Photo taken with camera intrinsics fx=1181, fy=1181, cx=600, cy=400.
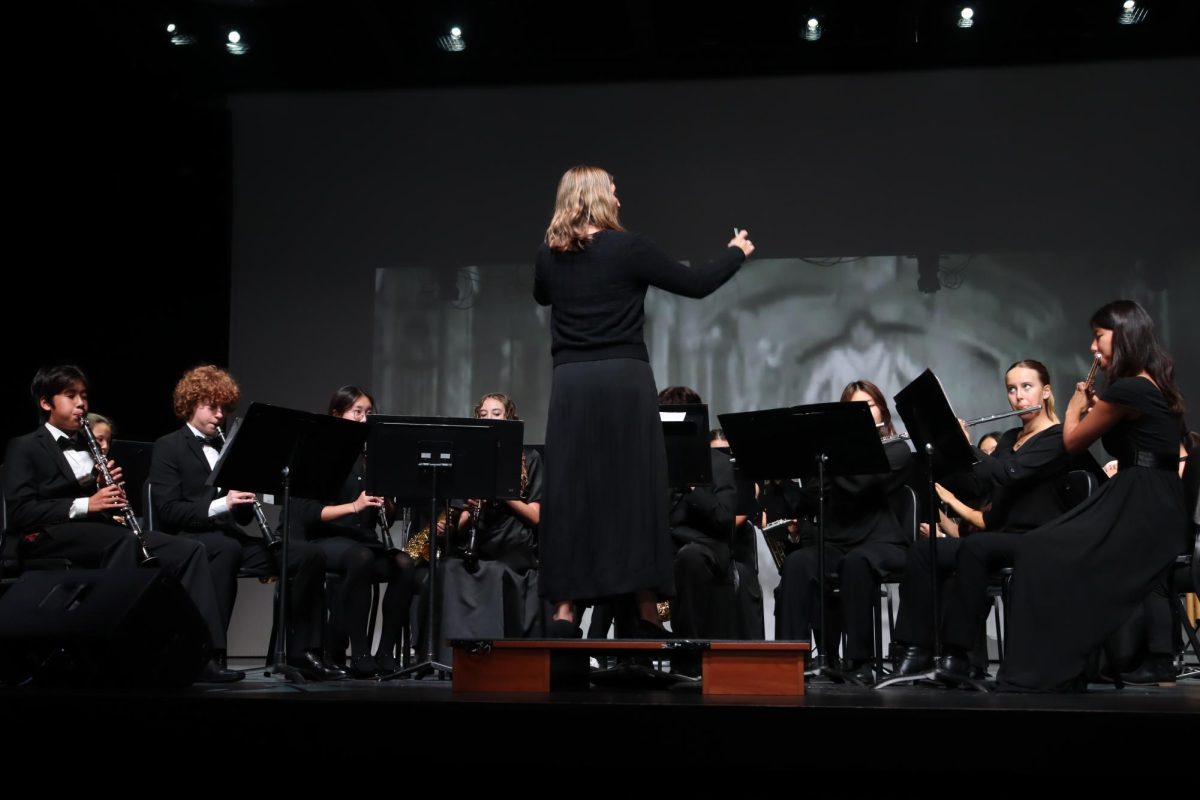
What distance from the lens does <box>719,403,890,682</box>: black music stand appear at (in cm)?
397

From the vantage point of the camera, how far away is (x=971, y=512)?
5.09 metres

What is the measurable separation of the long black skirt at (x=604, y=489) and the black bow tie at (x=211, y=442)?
6.42 ft

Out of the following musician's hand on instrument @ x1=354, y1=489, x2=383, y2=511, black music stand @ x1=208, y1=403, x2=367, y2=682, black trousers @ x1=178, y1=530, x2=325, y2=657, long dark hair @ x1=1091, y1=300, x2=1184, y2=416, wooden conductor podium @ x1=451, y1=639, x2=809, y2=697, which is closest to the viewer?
wooden conductor podium @ x1=451, y1=639, x2=809, y2=697

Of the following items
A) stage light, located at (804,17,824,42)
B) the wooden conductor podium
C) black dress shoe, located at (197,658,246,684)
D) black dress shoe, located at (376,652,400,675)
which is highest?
stage light, located at (804,17,824,42)

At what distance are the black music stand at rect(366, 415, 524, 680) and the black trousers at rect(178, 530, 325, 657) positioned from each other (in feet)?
1.63

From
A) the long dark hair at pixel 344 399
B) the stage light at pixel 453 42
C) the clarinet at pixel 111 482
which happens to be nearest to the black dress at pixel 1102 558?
the long dark hair at pixel 344 399

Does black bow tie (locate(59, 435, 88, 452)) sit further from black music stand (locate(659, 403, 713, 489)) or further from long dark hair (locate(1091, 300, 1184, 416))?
long dark hair (locate(1091, 300, 1184, 416))

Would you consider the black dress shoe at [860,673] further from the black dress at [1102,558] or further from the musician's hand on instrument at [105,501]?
→ the musician's hand on instrument at [105,501]

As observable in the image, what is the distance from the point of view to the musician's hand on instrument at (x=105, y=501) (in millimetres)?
4461

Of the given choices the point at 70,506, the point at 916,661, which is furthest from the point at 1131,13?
the point at 70,506

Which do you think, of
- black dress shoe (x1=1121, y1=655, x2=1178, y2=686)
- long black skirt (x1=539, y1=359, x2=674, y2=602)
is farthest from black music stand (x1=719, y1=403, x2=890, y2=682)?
black dress shoe (x1=1121, y1=655, x2=1178, y2=686)

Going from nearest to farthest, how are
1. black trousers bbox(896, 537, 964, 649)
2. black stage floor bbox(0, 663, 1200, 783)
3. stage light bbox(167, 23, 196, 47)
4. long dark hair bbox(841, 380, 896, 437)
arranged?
black stage floor bbox(0, 663, 1200, 783)
black trousers bbox(896, 537, 964, 649)
long dark hair bbox(841, 380, 896, 437)
stage light bbox(167, 23, 196, 47)

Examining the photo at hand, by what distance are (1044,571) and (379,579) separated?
8.85ft

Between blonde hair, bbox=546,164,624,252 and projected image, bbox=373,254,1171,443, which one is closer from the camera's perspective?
blonde hair, bbox=546,164,624,252
